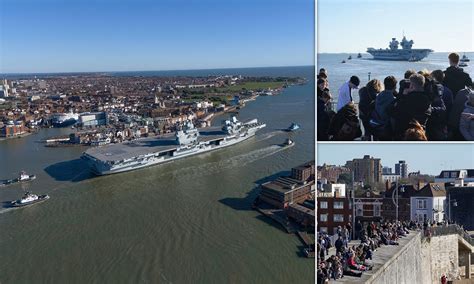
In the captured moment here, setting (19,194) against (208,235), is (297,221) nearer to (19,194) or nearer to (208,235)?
(208,235)

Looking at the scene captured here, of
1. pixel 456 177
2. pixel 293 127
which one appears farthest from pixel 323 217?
pixel 293 127

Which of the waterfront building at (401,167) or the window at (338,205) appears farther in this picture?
the window at (338,205)

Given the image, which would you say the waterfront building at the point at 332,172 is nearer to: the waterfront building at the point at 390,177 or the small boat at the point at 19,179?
the waterfront building at the point at 390,177

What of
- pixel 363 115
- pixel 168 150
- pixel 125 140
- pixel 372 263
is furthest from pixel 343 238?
pixel 125 140

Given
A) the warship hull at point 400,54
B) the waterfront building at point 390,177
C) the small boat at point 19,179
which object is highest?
the warship hull at point 400,54

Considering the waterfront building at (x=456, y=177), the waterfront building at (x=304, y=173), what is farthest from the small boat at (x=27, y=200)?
the waterfront building at (x=456, y=177)

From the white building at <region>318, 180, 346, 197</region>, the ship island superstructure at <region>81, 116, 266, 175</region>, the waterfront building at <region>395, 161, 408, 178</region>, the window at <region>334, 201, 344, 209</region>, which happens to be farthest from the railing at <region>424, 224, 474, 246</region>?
the ship island superstructure at <region>81, 116, 266, 175</region>

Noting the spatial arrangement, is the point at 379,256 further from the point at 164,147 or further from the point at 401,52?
the point at 164,147
